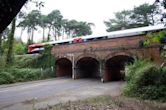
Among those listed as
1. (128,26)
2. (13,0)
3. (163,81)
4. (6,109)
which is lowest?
(6,109)

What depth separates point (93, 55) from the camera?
21.0m

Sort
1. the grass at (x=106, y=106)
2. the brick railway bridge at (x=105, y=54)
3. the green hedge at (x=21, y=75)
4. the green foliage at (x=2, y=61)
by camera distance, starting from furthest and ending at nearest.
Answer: the green foliage at (x=2, y=61) < the green hedge at (x=21, y=75) < the brick railway bridge at (x=105, y=54) < the grass at (x=106, y=106)

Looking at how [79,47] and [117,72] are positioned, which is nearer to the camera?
[79,47]

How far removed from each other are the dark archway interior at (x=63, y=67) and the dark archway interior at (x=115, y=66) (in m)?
6.15

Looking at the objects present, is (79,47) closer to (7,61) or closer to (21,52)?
(7,61)

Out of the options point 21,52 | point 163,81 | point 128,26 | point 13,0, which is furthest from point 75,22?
point 13,0

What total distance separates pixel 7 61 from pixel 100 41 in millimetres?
11000

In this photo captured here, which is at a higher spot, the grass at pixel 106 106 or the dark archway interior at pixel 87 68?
the dark archway interior at pixel 87 68

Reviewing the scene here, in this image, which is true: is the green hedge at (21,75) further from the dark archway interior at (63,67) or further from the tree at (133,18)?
the tree at (133,18)

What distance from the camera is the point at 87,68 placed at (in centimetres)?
2817

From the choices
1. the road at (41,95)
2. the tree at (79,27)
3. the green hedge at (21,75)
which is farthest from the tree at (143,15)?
the road at (41,95)

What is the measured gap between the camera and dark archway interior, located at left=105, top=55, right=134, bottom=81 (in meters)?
20.6

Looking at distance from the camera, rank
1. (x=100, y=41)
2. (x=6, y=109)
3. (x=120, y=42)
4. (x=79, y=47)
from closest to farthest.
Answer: (x=6, y=109) < (x=120, y=42) < (x=100, y=41) < (x=79, y=47)

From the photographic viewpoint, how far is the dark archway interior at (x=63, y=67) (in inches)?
1000
